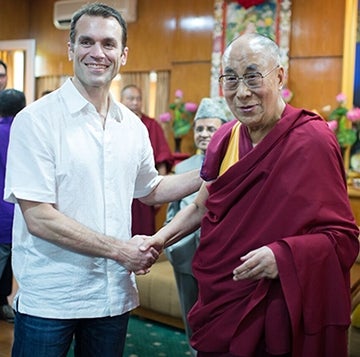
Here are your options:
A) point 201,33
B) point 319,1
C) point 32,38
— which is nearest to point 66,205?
→ point 319,1

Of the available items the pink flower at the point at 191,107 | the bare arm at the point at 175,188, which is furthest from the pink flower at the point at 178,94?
the bare arm at the point at 175,188

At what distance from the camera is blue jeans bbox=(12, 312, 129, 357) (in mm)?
1515

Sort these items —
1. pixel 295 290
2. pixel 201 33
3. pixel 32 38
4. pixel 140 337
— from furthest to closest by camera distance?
pixel 32 38
pixel 201 33
pixel 140 337
pixel 295 290

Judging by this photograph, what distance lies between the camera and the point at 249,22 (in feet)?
16.9

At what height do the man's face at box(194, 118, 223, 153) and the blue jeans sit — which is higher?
the man's face at box(194, 118, 223, 153)

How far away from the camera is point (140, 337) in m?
3.29

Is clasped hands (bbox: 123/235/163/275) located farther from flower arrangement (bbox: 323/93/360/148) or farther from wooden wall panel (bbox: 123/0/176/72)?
wooden wall panel (bbox: 123/0/176/72)

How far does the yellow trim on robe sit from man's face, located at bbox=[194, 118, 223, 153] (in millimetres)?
1260

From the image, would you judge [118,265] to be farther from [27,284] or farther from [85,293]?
[27,284]

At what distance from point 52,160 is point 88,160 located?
0.10m

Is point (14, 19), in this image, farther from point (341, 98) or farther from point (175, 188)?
point (175, 188)

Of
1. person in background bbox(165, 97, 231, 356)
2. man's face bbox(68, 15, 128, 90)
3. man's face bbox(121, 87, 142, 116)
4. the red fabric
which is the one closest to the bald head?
man's face bbox(68, 15, 128, 90)

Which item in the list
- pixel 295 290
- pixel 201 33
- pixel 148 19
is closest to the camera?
pixel 295 290

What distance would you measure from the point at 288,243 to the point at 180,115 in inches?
167
